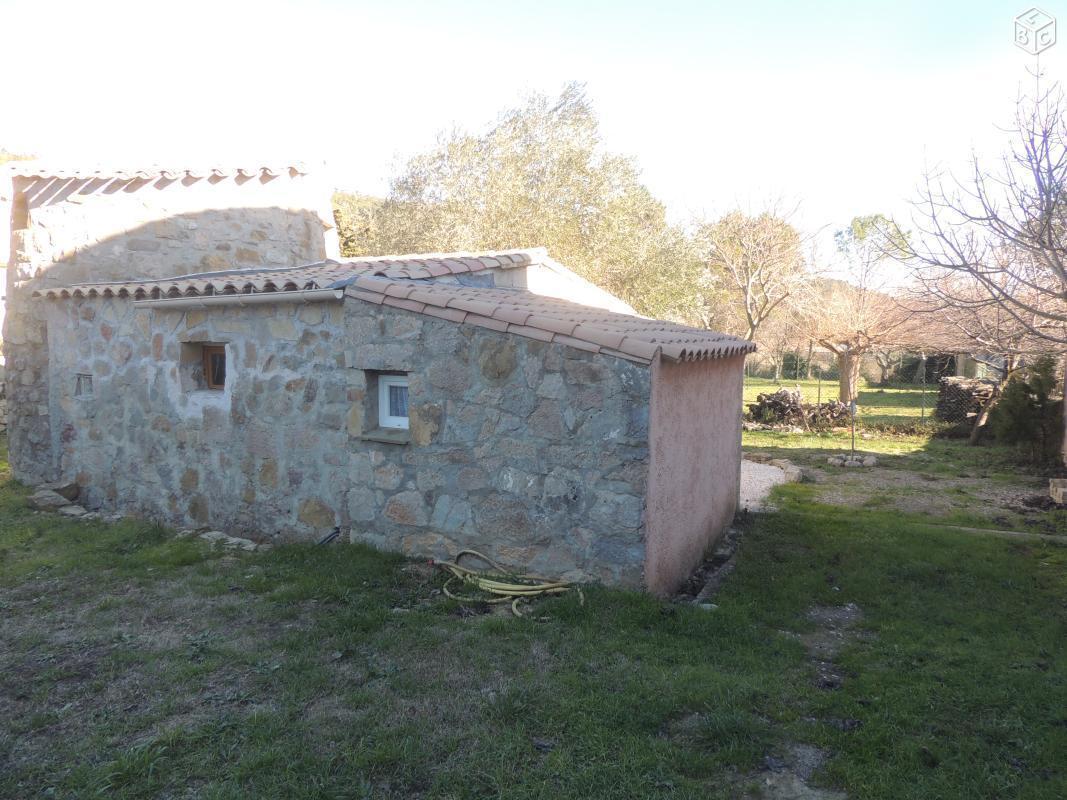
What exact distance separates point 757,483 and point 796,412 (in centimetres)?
869

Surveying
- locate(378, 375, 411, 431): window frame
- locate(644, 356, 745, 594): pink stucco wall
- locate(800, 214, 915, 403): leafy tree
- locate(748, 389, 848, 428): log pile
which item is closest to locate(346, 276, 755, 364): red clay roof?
locate(644, 356, 745, 594): pink stucco wall

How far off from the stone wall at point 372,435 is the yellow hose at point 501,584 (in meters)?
0.11

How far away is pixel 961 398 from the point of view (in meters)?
18.5

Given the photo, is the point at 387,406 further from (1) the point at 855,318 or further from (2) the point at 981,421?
(1) the point at 855,318

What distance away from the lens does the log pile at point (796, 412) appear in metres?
19.4

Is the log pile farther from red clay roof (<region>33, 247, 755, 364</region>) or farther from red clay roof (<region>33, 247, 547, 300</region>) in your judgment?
red clay roof (<region>33, 247, 547, 300</region>)

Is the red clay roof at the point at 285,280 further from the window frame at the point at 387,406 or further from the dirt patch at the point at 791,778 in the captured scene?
the dirt patch at the point at 791,778

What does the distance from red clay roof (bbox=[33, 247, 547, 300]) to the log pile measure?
497 inches

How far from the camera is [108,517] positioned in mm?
8023

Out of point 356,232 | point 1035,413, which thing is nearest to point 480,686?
point 1035,413

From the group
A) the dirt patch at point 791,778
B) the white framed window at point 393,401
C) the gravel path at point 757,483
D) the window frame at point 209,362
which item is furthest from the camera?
the gravel path at point 757,483

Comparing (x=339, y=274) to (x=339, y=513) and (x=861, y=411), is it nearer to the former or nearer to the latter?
(x=339, y=513)

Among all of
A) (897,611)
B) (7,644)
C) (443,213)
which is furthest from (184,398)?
(443,213)

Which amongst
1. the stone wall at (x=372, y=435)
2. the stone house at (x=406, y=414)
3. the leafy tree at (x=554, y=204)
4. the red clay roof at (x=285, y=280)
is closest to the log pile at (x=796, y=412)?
the leafy tree at (x=554, y=204)
